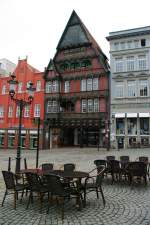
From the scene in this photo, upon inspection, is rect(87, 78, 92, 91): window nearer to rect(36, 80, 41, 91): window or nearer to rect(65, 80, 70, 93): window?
rect(65, 80, 70, 93): window

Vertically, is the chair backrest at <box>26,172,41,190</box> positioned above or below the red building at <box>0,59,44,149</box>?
below

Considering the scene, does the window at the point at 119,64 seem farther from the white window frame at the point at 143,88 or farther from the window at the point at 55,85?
the window at the point at 55,85

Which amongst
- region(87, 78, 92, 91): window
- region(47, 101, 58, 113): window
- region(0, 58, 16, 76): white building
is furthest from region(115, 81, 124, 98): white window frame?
region(0, 58, 16, 76): white building

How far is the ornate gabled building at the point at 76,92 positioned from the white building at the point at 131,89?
4.87 ft

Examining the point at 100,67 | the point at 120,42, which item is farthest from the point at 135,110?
the point at 120,42

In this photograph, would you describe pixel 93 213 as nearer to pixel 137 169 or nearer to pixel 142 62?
pixel 137 169

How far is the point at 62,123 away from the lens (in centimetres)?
3694

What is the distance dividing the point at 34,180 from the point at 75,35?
35.4m

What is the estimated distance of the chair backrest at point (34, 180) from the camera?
6828mm

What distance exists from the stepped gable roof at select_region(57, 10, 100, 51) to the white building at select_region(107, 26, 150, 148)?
4.75m

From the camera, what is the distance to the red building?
129 ft

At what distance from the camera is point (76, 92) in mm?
37031

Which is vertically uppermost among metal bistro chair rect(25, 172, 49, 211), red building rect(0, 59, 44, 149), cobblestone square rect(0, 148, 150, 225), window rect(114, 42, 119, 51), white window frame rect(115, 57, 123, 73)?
window rect(114, 42, 119, 51)

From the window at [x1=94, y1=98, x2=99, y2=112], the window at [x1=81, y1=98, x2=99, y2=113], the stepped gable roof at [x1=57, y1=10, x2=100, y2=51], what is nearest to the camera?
the window at [x1=94, y1=98, x2=99, y2=112]
